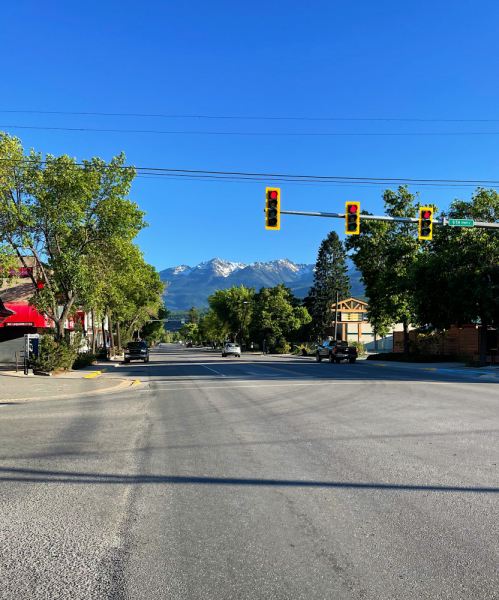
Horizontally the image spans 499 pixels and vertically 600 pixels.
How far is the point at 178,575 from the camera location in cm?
378

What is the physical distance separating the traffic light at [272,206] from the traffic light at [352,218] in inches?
109

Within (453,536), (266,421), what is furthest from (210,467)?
(266,421)

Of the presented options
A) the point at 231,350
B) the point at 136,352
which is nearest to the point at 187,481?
the point at 136,352

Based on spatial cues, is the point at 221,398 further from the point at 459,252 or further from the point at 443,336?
the point at 443,336

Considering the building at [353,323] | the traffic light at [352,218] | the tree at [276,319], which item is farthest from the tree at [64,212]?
the building at [353,323]

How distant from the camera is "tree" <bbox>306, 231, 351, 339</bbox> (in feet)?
290

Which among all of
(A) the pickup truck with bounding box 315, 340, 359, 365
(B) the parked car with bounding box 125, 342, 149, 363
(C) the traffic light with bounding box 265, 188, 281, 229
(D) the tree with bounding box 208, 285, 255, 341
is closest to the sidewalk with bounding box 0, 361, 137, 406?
(C) the traffic light with bounding box 265, 188, 281, 229

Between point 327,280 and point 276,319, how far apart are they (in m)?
14.1

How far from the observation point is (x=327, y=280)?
89.8 m

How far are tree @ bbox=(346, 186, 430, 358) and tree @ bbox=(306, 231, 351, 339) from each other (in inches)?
1636

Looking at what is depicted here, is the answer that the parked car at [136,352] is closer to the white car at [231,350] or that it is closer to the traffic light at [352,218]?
the white car at [231,350]

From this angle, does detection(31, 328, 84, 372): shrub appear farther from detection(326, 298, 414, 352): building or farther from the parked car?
detection(326, 298, 414, 352): building

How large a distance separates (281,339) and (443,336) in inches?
1580

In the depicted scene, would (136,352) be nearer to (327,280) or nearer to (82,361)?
(82,361)
